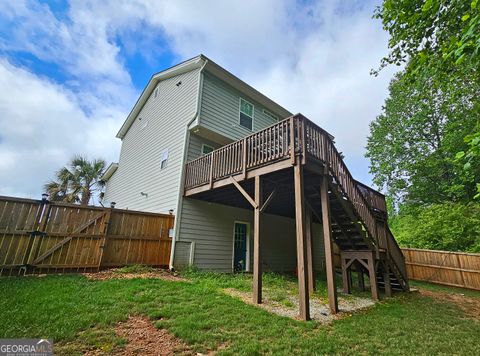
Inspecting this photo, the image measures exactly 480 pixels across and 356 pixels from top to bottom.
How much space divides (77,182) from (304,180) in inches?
628

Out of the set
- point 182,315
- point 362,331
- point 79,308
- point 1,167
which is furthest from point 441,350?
point 1,167

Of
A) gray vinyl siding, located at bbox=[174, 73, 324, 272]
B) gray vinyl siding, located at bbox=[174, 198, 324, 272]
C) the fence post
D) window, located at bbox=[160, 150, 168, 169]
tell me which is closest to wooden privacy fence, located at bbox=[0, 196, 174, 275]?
the fence post

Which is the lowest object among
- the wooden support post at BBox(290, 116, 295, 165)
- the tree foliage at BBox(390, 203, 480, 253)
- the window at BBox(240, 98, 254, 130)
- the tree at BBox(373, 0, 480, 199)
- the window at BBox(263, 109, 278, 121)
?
the tree foliage at BBox(390, 203, 480, 253)

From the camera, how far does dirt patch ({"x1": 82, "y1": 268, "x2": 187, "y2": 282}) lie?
6.48 meters

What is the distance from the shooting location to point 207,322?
3.68m

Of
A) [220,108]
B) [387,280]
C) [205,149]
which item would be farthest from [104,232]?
[387,280]

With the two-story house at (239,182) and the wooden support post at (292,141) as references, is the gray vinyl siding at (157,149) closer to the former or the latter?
the two-story house at (239,182)

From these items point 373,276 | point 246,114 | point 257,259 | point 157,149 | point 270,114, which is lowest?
point 373,276

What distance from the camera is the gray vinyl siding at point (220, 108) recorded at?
10031 mm

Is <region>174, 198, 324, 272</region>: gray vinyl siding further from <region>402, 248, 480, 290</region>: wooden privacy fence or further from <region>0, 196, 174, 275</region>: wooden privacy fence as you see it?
<region>402, 248, 480, 290</region>: wooden privacy fence

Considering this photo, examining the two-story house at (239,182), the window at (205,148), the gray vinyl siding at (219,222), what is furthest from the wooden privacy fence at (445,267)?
the window at (205,148)

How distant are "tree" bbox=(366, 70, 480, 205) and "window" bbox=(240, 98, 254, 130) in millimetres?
9486

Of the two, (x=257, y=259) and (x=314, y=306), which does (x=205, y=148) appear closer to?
(x=257, y=259)

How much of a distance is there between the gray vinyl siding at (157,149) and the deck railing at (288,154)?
2209 millimetres
